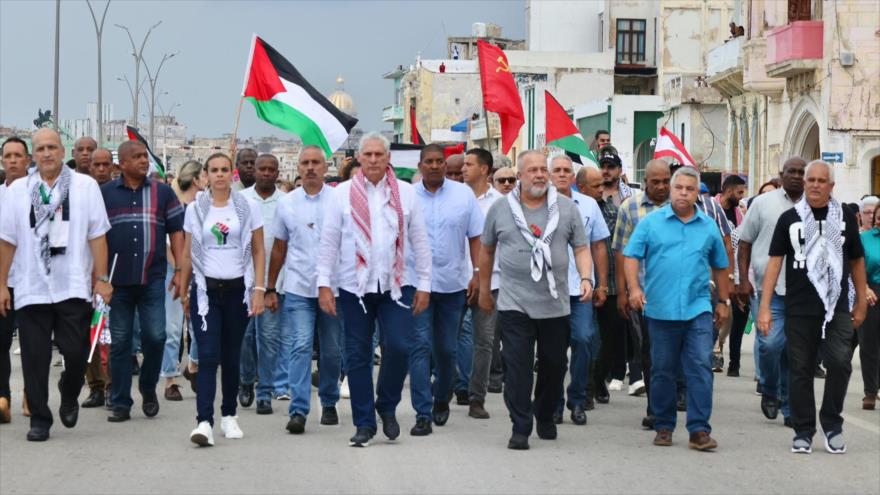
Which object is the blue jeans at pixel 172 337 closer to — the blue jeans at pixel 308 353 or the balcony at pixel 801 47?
the blue jeans at pixel 308 353

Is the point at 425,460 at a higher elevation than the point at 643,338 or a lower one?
lower

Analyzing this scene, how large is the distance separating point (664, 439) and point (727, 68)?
30762 mm

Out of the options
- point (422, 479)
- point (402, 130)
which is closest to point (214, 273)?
point (422, 479)

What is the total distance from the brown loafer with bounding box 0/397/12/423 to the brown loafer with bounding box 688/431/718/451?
4767 mm

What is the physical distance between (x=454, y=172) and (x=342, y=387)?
202 centimetres

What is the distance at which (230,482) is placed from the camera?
9.12m

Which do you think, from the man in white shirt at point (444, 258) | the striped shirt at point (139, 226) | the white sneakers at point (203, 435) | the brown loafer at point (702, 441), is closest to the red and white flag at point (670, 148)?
the man in white shirt at point (444, 258)

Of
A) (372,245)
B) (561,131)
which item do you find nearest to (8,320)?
(372,245)

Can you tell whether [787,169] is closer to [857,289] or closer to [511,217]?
[857,289]

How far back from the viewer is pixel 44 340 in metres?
10.9

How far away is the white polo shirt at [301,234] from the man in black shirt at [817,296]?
10.7 ft

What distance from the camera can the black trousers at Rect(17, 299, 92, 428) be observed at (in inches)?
424

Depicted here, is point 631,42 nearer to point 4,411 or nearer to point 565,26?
point 565,26

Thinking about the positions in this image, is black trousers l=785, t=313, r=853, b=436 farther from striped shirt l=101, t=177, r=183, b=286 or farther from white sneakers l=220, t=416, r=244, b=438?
striped shirt l=101, t=177, r=183, b=286
